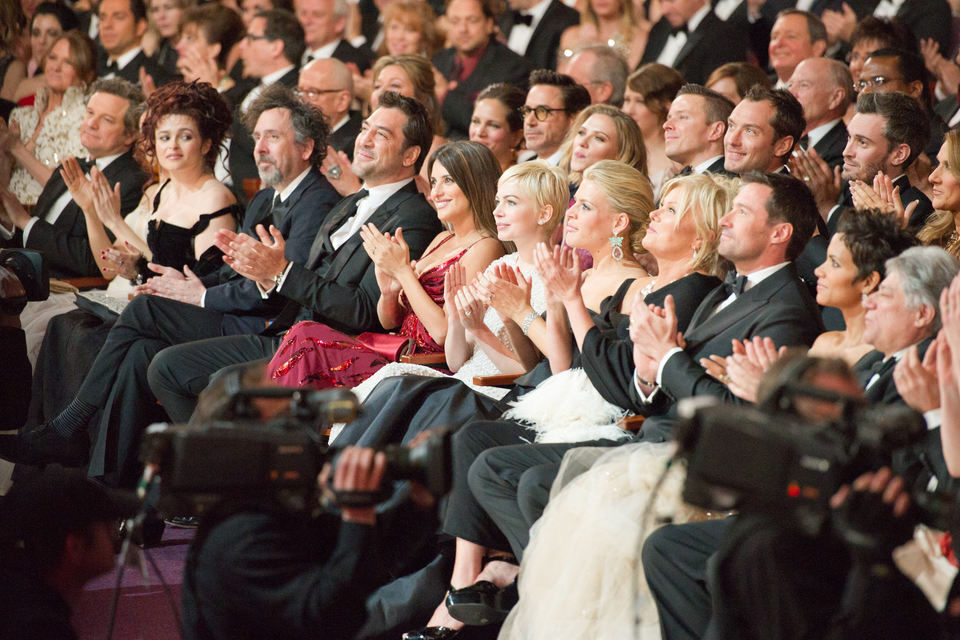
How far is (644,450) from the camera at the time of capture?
3109 millimetres

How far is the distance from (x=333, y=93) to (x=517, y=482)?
10.1ft

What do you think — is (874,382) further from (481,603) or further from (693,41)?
(693,41)

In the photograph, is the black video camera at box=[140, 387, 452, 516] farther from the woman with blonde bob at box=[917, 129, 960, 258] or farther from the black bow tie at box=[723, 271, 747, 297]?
the woman with blonde bob at box=[917, 129, 960, 258]

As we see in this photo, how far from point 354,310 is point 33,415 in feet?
5.81

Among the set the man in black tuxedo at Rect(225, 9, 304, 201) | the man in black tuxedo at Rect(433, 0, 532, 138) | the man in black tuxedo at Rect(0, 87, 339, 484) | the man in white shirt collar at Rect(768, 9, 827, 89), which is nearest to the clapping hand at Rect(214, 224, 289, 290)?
the man in black tuxedo at Rect(0, 87, 339, 484)

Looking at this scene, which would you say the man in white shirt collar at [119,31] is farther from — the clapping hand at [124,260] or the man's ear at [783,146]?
the man's ear at [783,146]

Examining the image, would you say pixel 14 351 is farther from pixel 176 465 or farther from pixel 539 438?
pixel 176 465

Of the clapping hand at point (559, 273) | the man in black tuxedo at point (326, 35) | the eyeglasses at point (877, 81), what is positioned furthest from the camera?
the man in black tuxedo at point (326, 35)

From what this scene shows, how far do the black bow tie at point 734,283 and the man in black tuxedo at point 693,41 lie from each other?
273cm

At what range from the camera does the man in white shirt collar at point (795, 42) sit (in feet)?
18.0

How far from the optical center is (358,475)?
221cm

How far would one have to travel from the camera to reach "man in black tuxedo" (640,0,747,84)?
19.6ft

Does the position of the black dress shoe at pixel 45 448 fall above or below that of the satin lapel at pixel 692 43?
below

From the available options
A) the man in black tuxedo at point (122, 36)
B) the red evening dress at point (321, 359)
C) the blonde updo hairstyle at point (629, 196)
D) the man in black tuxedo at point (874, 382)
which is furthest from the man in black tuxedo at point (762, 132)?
the man in black tuxedo at point (122, 36)
